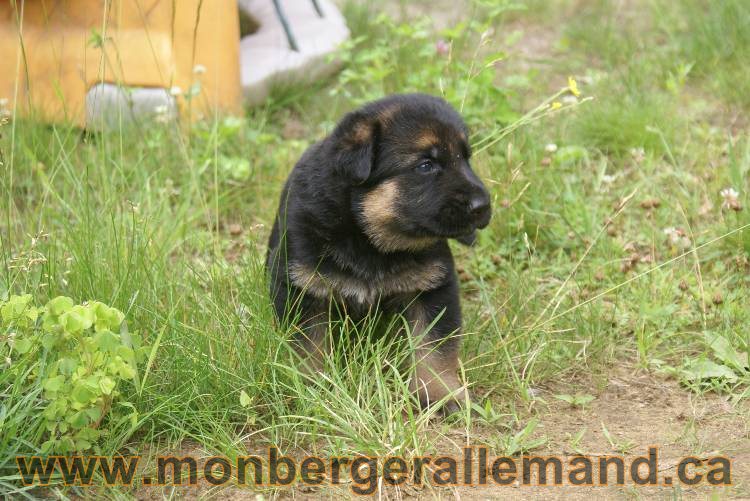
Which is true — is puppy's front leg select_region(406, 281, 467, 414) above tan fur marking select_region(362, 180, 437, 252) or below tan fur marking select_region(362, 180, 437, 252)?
below

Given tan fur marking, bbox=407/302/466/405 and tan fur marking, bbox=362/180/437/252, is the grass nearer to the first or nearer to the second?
tan fur marking, bbox=407/302/466/405

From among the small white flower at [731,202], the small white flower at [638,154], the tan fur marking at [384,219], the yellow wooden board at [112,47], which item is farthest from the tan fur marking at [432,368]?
the yellow wooden board at [112,47]

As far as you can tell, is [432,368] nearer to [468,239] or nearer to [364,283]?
[364,283]

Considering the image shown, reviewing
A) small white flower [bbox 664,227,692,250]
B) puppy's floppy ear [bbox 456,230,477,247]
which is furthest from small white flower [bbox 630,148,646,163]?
puppy's floppy ear [bbox 456,230,477,247]

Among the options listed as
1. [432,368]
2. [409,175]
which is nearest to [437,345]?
[432,368]

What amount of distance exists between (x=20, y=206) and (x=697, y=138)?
158 inches

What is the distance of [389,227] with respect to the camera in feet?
12.2

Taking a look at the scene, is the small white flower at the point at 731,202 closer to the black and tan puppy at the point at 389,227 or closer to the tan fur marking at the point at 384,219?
the black and tan puppy at the point at 389,227

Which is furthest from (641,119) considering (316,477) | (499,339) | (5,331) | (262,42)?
(5,331)

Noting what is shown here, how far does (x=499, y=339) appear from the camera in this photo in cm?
406

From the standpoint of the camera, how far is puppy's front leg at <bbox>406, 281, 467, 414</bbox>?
3.77m

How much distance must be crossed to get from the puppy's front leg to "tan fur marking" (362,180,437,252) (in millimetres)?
235

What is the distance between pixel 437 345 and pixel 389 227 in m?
0.49

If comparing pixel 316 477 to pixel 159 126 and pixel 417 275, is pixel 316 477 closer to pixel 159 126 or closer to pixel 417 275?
pixel 417 275
